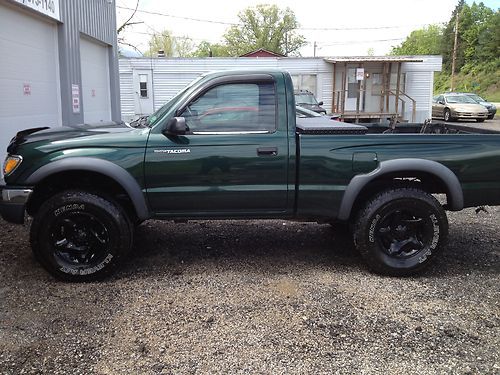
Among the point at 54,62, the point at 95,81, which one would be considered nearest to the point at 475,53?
the point at 95,81

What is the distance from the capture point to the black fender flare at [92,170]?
14.2 ft

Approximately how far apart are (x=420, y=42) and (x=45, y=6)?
320 feet

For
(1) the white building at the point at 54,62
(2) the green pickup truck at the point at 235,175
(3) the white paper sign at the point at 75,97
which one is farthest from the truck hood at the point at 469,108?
(2) the green pickup truck at the point at 235,175

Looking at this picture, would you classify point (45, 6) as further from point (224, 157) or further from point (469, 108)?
point (469, 108)

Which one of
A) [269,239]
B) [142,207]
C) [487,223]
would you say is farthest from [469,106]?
[142,207]

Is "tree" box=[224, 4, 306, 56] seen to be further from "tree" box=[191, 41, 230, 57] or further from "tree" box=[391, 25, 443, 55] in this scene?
"tree" box=[391, 25, 443, 55]

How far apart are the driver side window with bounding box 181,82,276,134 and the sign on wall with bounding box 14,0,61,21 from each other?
5255 millimetres

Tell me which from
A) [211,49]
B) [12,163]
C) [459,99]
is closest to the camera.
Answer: [12,163]

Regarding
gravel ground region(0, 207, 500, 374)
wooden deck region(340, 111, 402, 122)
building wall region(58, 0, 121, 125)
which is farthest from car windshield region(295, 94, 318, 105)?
gravel ground region(0, 207, 500, 374)

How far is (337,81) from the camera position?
2480 cm

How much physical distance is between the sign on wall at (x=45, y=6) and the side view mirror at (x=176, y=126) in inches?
210

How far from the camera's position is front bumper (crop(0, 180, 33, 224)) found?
4390mm

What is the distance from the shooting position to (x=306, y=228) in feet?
20.7

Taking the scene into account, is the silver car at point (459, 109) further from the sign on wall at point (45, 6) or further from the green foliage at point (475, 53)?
the green foliage at point (475, 53)
